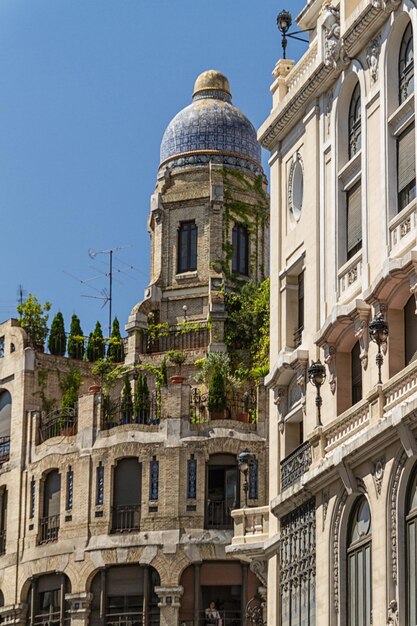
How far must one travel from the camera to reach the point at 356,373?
37.2 metres

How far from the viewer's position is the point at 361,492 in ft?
113

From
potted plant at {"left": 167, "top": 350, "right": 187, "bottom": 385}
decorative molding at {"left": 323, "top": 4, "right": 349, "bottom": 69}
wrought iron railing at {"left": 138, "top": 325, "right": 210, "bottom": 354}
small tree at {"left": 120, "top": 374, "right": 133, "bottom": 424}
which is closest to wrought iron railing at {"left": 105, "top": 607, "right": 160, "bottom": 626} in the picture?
small tree at {"left": 120, "top": 374, "right": 133, "bottom": 424}

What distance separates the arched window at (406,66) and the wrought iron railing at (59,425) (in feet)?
84.4

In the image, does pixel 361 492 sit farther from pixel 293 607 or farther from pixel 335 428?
pixel 293 607

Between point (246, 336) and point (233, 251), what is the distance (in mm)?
4827

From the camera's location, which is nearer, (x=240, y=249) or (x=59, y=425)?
(x=59, y=425)

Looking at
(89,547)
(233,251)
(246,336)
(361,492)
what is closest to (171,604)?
(89,547)

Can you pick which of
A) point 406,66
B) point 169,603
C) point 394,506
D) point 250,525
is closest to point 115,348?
point 169,603

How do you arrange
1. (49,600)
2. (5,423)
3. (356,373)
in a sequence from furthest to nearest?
(5,423) < (49,600) < (356,373)

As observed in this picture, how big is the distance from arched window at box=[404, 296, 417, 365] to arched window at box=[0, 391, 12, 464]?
1142 inches

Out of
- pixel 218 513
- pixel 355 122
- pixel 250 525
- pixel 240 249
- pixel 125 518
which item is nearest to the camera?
pixel 355 122

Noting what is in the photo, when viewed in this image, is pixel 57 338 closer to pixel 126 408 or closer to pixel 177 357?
pixel 177 357

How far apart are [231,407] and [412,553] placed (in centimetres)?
2589

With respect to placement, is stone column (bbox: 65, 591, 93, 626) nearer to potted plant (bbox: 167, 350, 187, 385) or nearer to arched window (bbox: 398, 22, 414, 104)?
potted plant (bbox: 167, 350, 187, 385)
